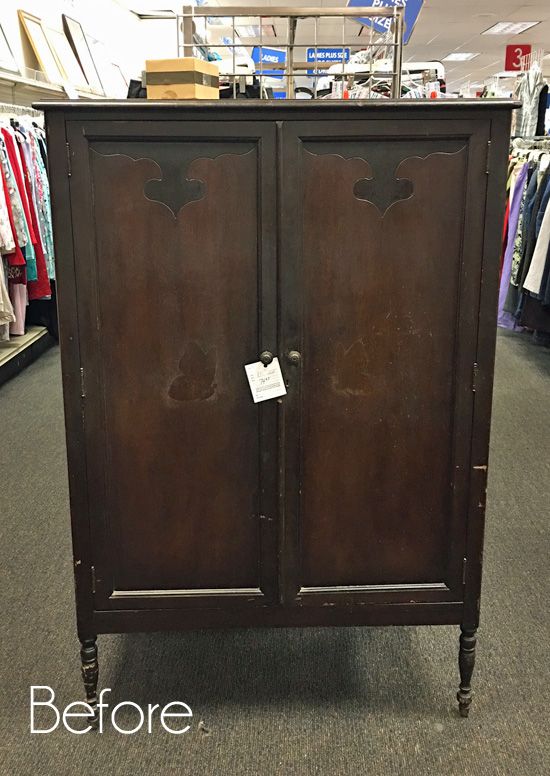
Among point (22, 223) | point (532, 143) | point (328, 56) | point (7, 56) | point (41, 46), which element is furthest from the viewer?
point (328, 56)

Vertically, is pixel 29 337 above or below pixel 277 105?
below

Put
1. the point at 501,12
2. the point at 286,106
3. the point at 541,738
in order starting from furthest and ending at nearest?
the point at 501,12 → the point at 541,738 → the point at 286,106

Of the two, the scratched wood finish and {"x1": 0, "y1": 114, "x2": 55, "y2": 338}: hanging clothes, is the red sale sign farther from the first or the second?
the scratched wood finish

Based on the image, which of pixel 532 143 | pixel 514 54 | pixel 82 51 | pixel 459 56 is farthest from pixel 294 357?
pixel 459 56

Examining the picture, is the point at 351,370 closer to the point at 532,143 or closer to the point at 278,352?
the point at 278,352

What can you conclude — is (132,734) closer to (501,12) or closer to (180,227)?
(180,227)

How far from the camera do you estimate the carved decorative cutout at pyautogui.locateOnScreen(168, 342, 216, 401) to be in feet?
5.17

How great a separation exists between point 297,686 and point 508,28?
40.5 feet

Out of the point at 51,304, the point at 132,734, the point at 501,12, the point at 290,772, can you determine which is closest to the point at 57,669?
the point at 132,734

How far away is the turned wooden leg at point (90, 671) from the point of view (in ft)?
5.61

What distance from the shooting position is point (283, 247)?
1514mm

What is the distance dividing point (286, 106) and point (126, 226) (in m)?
0.39

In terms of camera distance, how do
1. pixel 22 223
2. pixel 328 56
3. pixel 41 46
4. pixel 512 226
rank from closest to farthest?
pixel 22 223
pixel 512 226
pixel 41 46
pixel 328 56

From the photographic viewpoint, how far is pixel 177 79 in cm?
155
